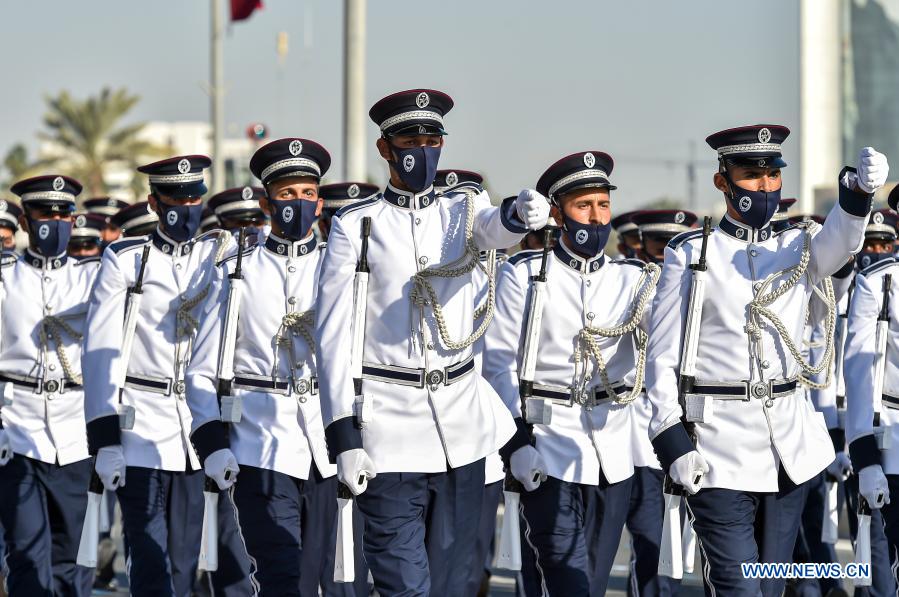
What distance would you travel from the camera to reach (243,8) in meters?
30.4

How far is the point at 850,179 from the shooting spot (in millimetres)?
6840

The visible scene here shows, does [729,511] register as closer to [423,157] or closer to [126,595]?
[423,157]

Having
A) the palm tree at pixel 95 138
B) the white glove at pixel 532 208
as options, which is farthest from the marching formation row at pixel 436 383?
the palm tree at pixel 95 138

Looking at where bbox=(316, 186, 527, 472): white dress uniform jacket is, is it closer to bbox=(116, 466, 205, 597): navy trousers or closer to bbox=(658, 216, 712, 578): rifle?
bbox=(658, 216, 712, 578): rifle

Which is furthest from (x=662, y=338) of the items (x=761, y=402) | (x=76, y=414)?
(x=76, y=414)

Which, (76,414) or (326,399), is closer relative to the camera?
(326,399)

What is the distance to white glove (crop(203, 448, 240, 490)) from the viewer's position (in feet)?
26.7

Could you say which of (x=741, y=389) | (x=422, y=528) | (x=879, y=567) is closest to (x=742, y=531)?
(x=741, y=389)

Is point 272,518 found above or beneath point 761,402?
beneath

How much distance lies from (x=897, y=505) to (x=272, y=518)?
3.12 meters

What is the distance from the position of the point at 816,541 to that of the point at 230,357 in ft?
13.9

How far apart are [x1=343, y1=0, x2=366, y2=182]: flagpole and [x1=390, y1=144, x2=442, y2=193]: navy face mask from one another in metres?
9.37

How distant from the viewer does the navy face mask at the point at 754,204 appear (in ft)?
24.3

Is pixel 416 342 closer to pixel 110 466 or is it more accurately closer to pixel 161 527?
pixel 110 466
